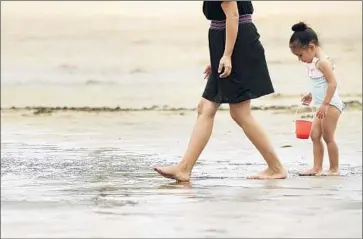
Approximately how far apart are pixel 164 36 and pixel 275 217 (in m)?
14.4

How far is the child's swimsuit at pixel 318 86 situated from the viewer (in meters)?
7.59

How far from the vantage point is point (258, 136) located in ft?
23.3

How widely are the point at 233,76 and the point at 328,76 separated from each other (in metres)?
0.85

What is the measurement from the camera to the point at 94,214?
522 centimetres

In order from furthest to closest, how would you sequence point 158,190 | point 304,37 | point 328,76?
1. point 304,37
2. point 328,76
3. point 158,190

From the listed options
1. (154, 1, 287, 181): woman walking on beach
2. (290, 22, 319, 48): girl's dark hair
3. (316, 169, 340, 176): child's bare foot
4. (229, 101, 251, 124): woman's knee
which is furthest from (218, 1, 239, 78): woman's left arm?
(316, 169, 340, 176): child's bare foot

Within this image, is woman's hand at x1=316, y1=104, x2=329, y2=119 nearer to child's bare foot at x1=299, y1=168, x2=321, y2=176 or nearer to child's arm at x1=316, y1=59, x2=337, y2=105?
child's arm at x1=316, y1=59, x2=337, y2=105

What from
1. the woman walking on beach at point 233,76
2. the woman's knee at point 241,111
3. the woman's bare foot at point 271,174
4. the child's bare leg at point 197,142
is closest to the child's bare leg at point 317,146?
the woman's bare foot at point 271,174

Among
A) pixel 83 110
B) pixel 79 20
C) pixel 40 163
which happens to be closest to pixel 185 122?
pixel 83 110

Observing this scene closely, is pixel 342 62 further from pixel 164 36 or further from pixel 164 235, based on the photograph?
pixel 164 235

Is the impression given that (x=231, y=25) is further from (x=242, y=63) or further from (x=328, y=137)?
(x=328, y=137)

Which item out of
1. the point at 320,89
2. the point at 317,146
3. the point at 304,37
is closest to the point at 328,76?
the point at 320,89

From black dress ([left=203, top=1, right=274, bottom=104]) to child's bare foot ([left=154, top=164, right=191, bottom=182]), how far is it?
19.3 inches

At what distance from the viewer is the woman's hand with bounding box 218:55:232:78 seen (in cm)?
682
